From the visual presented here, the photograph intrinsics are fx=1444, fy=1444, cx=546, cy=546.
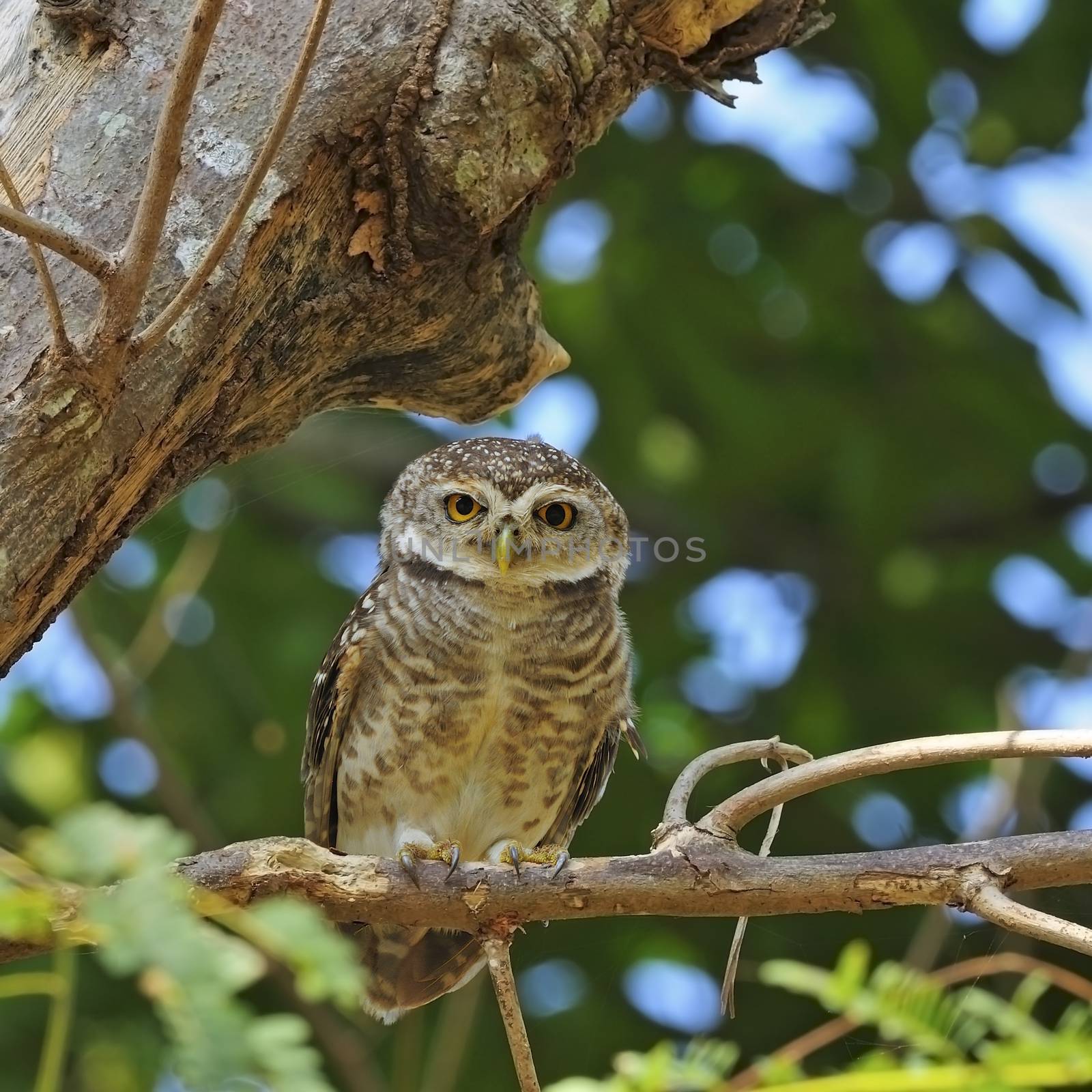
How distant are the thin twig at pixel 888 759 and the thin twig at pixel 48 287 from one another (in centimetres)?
109

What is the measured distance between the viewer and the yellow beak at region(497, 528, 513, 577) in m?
3.51

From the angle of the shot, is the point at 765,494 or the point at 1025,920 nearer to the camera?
the point at 1025,920

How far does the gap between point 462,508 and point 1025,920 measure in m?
2.18

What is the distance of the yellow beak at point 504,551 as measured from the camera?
351 cm

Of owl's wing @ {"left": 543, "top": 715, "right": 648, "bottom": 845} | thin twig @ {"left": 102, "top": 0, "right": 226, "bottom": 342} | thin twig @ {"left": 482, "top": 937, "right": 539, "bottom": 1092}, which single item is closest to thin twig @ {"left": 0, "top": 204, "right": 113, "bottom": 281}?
thin twig @ {"left": 102, "top": 0, "right": 226, "bottom": 342}

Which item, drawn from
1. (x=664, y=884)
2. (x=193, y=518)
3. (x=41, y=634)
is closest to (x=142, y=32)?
(x=41, y=634)

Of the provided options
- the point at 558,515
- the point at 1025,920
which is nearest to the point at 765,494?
the point at 558,515

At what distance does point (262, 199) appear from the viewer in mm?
2203

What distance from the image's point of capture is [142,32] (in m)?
2.26

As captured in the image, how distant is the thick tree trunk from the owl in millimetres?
835

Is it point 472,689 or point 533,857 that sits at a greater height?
point 472,689

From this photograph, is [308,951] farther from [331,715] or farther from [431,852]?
[331,715]

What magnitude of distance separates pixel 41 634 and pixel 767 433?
3.35 m

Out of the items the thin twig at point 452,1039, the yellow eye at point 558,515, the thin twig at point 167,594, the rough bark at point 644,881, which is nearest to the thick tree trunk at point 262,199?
the rough bark at point 644,881
